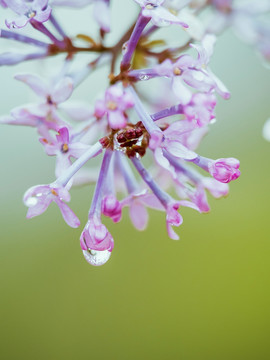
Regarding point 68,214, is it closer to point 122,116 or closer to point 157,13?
point 122,116

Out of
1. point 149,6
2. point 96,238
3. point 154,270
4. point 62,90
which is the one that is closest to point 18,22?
point 62,90

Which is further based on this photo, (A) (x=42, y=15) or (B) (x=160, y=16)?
(A) (x=42, y=15)

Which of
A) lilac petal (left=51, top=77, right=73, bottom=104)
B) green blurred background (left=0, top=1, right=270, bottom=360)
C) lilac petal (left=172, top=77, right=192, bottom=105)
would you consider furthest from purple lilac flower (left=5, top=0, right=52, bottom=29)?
green blurred background (left=0, top=1, right=270, bottom=360)

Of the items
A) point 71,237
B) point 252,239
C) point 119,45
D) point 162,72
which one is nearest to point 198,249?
point 252,239

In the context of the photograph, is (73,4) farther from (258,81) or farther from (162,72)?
(258,81)

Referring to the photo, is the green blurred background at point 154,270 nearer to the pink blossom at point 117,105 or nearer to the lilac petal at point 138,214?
the lilac petal at point 138,214

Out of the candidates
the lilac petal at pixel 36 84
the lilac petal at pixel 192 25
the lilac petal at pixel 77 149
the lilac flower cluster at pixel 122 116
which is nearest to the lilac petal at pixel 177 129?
the lilac flower cluster at pixel 122 116
